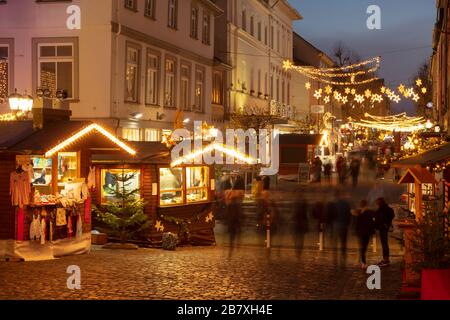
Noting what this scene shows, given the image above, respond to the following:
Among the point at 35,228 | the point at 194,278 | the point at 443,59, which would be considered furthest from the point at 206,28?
the point at 194,278

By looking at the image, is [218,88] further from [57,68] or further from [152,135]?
[57,68]

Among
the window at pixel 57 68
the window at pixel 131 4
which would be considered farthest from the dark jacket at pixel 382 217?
the window at pixel 131 4

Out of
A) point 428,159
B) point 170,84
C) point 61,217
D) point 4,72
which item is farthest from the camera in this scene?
point 170,84

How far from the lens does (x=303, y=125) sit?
6444 cm

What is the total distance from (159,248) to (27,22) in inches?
476

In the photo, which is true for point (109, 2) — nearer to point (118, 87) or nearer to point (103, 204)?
point (118, 87)

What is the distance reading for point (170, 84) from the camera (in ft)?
112

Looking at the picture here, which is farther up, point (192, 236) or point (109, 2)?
point (109, 2)

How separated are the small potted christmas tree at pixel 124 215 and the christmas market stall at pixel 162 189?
0.24 metres

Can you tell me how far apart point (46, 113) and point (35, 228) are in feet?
10.2

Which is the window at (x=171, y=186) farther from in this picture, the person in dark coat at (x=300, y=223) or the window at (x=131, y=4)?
the window at (x=131, y=4)

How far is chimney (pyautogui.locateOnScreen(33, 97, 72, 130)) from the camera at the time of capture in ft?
59.2
